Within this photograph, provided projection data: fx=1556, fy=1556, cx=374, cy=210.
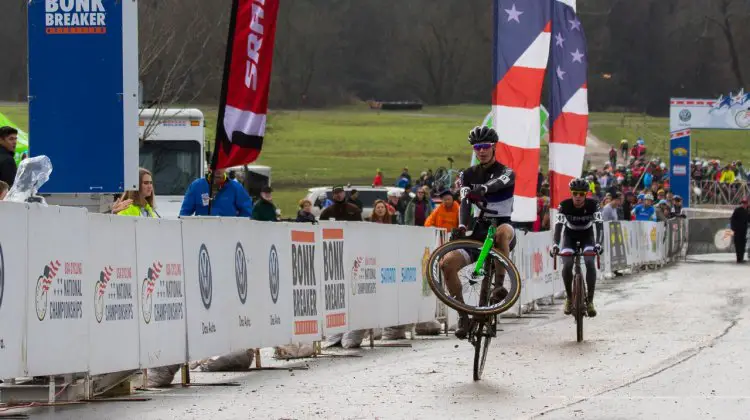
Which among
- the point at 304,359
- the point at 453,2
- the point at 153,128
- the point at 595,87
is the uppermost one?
the point at 453,2

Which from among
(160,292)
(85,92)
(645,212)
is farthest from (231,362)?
(645,212)

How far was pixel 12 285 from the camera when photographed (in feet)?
31.1

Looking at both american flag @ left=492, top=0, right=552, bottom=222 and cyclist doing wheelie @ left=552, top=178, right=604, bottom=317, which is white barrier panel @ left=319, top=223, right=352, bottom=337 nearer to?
cyclist doing wheelie @ left=552, top=178, right=604, bottom=317

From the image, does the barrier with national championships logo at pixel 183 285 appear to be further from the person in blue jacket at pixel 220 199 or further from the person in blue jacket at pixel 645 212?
the person in blue jacket at pixel 645 212

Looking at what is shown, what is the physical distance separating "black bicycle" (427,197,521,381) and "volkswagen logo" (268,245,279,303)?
200 centimetres

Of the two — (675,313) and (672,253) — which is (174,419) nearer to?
(675,313)

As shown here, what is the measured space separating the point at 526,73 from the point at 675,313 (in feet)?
13.3

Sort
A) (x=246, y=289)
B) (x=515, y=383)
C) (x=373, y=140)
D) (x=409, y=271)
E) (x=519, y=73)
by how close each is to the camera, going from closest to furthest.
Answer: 1. (x=515, y=383)
2. (x=246, y=289)
3. (x=409, y=271)
4. (x=519, y=73)
5. (x=373, y=140)

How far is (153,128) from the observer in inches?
1083

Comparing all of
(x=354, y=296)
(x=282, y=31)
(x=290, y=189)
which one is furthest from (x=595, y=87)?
(x=354, y=296)

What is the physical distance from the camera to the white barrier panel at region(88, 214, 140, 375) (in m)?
10.7

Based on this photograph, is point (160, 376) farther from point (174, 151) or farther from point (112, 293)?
point (174, 151)

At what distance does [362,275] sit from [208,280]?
3920 mm

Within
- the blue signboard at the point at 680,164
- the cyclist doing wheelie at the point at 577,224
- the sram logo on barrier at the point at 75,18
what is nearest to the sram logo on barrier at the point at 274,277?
the sram logo on barrier at the point at 75,18
